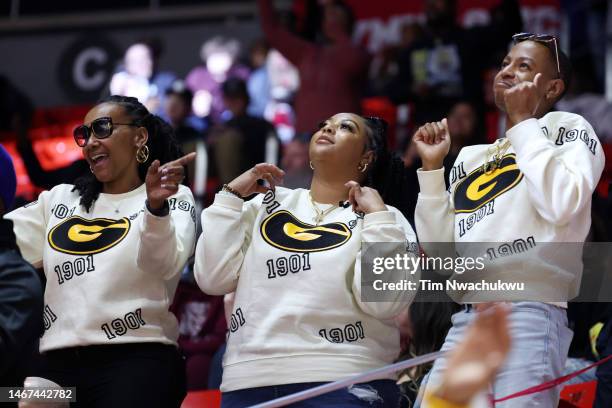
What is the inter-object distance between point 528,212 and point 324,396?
37.4 inches

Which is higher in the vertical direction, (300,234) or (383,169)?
(383,169)

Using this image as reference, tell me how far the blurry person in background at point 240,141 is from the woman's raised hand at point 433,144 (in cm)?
420

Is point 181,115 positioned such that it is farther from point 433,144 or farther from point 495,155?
point 495,155

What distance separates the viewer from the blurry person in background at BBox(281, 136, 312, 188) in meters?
6.98

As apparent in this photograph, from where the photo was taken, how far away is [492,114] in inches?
347

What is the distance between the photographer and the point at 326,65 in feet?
26.8

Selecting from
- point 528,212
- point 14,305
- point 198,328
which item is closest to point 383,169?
point 528,212

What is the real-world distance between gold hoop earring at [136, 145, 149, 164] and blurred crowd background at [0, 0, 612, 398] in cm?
105

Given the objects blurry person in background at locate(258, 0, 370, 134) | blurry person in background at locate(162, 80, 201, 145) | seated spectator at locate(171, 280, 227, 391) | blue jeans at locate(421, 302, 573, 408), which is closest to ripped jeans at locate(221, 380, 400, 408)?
blue jeans at locate(421, 302, 573, 408)

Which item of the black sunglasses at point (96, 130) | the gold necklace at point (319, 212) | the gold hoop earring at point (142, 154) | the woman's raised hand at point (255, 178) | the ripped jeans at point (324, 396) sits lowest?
the ripped jeans at point (324, 396)

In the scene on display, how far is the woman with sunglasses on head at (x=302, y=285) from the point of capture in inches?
151

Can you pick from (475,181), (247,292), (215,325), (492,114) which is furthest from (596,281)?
(492,114)

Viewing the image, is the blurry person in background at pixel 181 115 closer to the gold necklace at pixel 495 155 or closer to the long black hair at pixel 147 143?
the long black hair at pixel 147 143

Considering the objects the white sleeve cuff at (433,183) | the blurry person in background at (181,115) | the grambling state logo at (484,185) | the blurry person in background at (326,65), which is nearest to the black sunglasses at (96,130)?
the white sleeve cuff at (433,183)
